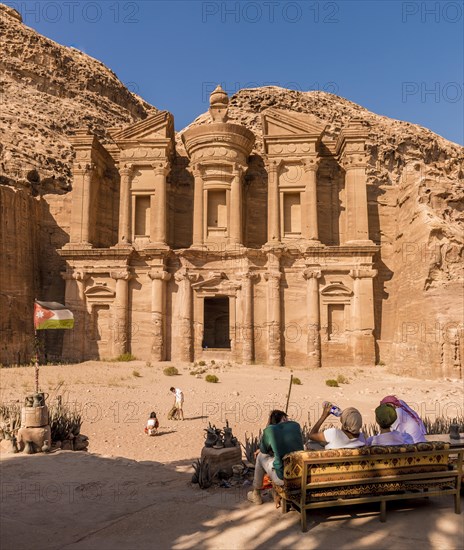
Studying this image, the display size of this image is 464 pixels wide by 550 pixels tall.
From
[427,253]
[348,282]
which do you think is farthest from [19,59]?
[427,253]

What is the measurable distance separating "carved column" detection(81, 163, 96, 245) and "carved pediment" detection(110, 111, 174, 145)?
265 cm

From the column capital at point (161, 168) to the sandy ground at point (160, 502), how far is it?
52.2 ft

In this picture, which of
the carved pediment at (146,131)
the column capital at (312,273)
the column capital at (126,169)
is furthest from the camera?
the carved pediment at (146,131)

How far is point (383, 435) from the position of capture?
6188 millimetres

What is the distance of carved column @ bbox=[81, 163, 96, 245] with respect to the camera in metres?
28.0

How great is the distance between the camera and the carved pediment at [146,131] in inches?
1161

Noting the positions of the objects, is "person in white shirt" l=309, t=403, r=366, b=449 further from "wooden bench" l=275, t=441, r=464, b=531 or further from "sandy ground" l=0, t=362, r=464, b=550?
"sandy ground" l=0, t=362, r=464, b=550

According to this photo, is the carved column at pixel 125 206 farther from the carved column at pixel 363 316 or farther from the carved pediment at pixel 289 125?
the carved column at pixel 363 316

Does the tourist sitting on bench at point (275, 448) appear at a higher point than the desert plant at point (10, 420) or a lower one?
higher

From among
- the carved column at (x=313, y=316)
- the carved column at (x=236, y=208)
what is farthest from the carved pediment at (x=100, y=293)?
the carved column at (x=313, y=316)

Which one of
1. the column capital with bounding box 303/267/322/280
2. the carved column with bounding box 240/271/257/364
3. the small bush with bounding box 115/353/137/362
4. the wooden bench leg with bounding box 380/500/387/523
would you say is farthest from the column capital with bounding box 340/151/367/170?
the wooden bench leg with bounding box 380/500/387/523

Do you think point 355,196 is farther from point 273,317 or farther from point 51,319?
point 51,319

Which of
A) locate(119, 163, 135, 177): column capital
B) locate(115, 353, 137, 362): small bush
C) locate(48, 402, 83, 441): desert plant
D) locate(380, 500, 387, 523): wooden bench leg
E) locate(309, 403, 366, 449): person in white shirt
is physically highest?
locate(119, 163, 135, 177): column capital

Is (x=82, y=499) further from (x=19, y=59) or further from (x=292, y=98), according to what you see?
(x=19, y=59)
